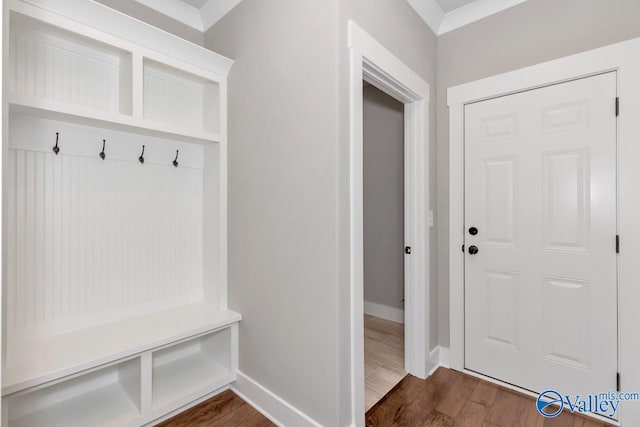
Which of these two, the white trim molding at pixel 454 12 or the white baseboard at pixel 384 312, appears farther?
the white baseboard at pixel 384 312

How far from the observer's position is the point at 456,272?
2.25m

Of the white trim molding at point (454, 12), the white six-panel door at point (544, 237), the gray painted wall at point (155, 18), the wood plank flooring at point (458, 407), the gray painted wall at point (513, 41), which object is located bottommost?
the wood plank flooring at point (458, 407)

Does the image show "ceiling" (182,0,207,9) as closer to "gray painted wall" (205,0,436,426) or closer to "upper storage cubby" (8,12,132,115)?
"gray painted wall" (205,0,436,426)

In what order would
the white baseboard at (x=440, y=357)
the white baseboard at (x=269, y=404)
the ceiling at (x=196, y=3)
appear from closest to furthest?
1. the white baseboard at (x=269, y=404)
2. the ceiling at (x=196, y=3)
3. the white baseboard at (x=440, y=357)

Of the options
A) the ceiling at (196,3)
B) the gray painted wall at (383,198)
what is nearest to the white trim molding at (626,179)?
the gray painted wall at (383,198)

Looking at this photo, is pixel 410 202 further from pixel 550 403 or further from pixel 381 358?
pixel 550 403

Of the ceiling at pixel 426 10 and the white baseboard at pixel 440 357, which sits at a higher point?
the ceiling at pixel 426 10

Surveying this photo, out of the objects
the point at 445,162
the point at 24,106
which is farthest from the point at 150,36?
the point at 445,162

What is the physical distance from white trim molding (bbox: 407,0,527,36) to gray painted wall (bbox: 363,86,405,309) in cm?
88

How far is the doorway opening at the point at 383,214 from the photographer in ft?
10.2

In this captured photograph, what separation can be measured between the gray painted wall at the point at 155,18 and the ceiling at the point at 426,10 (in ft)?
0.10

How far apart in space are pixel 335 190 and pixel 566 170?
1.50 meters

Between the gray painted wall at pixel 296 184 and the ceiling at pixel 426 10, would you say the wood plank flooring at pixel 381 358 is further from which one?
the ceiling at pixel 426 10

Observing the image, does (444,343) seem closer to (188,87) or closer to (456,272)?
(456,272)
